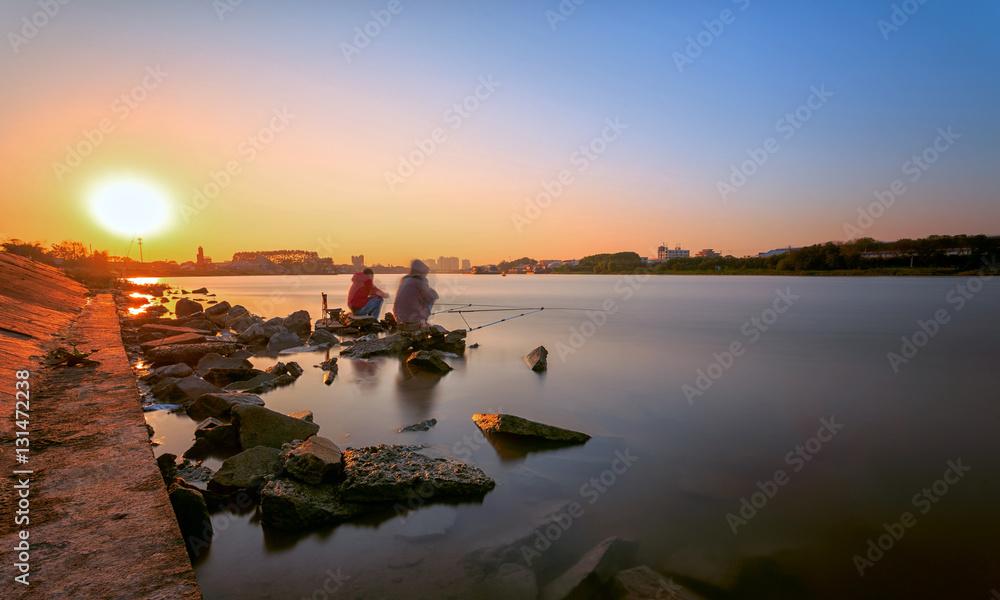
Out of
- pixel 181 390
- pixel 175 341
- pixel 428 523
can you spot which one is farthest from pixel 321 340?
pixel 428 523

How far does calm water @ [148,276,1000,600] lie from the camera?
10.6ft

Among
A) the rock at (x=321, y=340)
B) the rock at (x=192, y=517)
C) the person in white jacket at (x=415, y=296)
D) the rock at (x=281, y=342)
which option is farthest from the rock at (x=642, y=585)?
the rock at (x=281, y=342)

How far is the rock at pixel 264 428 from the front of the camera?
16.1 ft

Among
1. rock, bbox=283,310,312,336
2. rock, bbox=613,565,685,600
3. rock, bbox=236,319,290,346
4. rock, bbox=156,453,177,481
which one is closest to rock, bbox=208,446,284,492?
rock, bbox=156,453,177,481

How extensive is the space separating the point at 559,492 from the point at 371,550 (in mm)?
1817

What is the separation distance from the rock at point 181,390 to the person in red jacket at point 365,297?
957 cm

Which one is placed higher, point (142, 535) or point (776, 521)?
point (142, 535)

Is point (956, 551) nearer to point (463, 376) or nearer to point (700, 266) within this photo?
point (463, 376)

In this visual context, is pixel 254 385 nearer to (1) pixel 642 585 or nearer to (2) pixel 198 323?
(1) pixel 642 585

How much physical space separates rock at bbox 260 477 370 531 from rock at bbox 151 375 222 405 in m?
4.34

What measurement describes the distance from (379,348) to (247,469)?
706 centimetres

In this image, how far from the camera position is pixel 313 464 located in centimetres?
394

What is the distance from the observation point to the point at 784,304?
27109 millimetres

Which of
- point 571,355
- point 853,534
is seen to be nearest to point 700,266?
point 571,355
